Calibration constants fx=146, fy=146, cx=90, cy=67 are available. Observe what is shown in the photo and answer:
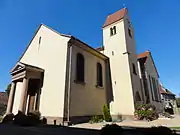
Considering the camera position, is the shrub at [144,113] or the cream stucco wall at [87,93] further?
the shrub at [144,113]

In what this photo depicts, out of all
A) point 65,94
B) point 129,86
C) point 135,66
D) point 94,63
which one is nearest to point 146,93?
point 135,66

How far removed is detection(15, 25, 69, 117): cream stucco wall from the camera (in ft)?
41.5

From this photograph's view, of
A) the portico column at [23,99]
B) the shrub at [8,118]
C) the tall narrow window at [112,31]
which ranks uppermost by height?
the tall narrow window at [112,31]

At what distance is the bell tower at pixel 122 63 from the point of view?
53.4ft

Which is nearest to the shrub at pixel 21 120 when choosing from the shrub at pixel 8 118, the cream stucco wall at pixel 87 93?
the shrub at pixel 8 118

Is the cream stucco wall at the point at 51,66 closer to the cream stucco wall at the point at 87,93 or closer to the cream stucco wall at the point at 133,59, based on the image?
the cream stucco wall at the point at 87,93

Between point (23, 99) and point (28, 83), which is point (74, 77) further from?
point (28, 83)

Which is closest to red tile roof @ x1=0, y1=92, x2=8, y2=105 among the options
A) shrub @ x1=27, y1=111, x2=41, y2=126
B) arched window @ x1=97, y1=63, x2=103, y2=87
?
shrub @ x1=27, y1=111, x2=41, y2=126

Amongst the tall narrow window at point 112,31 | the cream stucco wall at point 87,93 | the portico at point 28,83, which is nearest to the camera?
the cream stucco wall at point 87,93

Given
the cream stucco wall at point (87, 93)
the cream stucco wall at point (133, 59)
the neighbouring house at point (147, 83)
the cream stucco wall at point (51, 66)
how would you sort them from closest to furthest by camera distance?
the cream stucco wall at point (51, 66) < the cream stucco wall at point (87, 93) < the cream stucco wall at point (133, 59) < the neighbouring house at point (147, 83)

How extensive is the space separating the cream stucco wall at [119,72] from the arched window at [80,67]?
4935 mm

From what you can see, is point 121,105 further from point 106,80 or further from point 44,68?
point 44,68

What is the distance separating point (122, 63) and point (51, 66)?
338 inches

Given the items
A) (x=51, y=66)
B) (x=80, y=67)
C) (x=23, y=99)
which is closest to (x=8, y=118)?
(x=23, y=99)
